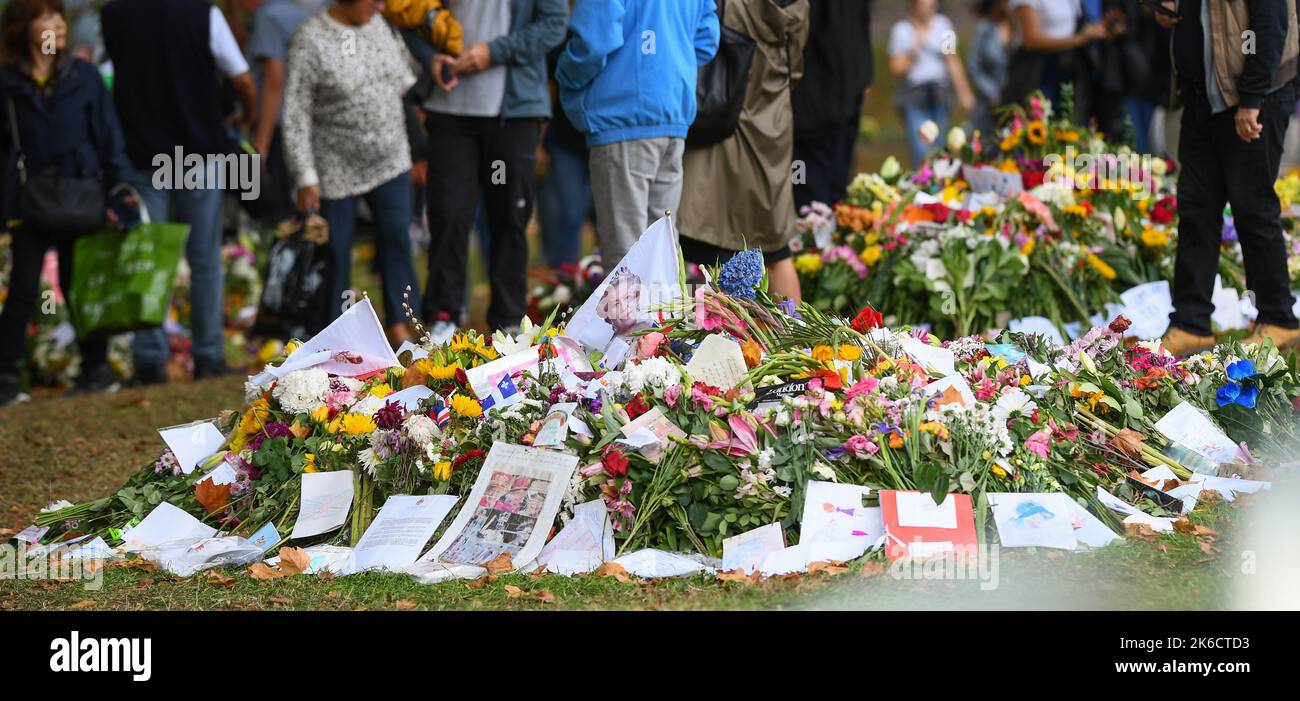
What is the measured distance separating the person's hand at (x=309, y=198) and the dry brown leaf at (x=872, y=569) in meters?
4.15

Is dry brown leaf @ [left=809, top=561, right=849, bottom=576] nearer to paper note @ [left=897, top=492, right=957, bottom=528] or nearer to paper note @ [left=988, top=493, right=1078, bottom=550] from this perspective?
paper note @ [left=897, top=492, right=957, bottom=528]

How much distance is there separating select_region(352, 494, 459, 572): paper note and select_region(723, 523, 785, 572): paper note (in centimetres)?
85

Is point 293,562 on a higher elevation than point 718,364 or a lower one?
lower

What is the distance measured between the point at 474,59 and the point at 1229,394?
3419 mm

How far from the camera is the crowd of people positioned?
5.83m

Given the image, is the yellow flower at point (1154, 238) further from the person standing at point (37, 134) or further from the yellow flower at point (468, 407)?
the person standing at point (37, 134)

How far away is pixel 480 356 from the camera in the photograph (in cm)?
482

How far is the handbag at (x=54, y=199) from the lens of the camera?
23.8 feet

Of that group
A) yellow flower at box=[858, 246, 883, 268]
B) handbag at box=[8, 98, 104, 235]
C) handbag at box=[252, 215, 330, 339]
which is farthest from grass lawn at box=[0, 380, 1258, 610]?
handbag at box=[8, 98, 104, 235]

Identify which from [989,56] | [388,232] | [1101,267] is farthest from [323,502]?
[989,56]

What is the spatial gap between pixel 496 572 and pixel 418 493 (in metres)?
0.57

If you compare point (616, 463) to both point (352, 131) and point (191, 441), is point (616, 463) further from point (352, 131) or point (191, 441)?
point (352, 131)

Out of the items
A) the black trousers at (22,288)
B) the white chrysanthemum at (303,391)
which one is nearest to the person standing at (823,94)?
the black trousers at (22,288)

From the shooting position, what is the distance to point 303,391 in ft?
15.5
